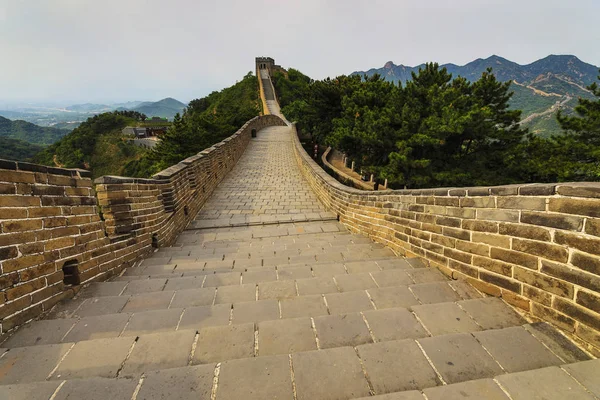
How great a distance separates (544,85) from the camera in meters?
94.9

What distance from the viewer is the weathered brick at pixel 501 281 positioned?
1922 millimetres

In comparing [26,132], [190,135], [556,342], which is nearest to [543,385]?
[556,342]

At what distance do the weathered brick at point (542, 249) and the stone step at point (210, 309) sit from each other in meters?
0.43

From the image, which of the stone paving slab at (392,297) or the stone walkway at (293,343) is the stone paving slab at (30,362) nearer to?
the stone walkway at (293,343)

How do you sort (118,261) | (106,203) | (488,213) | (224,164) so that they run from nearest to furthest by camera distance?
1. (488,213)
2. (118,261)
3. (106,203)
4. (224,164)

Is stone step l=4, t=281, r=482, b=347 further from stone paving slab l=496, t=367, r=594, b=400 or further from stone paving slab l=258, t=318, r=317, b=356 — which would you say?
stone paving slab l=496, t=367, r=594, b=400

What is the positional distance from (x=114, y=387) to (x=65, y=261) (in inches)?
67.6

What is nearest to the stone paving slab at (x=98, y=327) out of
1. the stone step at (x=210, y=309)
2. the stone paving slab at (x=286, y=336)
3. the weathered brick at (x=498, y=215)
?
the stone step at (x=210, y=309)

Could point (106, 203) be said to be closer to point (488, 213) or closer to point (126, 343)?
point (126, 343)

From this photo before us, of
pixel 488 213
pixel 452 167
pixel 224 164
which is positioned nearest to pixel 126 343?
pixel 488 213

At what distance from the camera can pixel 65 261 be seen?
2373 millimetres

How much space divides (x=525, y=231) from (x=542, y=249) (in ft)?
0.50

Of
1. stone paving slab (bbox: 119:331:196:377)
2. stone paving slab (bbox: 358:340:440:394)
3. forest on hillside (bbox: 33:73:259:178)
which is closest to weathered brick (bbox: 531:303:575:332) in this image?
stone paving slab (bbox: 358:340:440:394)

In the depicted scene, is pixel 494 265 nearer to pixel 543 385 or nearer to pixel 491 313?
pixel 491 313
